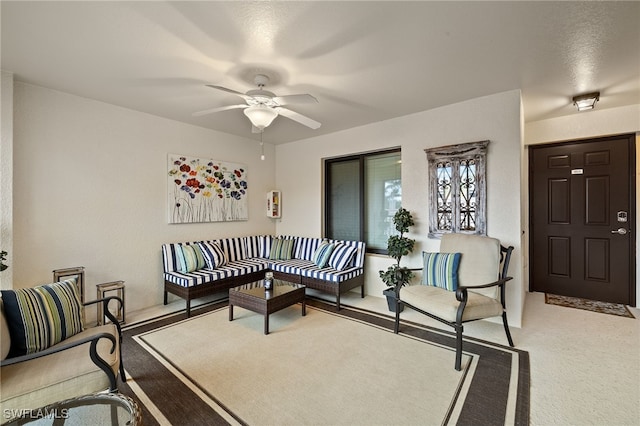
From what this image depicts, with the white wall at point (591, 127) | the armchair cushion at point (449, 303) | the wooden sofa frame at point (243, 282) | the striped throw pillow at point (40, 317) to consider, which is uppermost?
the white wall at point (591, 127)

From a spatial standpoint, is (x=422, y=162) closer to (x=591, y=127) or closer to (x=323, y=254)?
(x=323, y=254)

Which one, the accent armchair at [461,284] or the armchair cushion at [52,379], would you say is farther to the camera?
the accent armchair at [461,284]

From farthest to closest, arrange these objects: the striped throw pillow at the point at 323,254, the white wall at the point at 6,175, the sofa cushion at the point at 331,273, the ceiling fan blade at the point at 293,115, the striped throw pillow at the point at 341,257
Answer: the striped throw pillow at the point at 323,254 < the striped throw pillow at the point at 341,257 < the sofa cushion at the point at 331,273 < the ceiling fan blade at the point at 293,115 < the white wall at the point at 6,175

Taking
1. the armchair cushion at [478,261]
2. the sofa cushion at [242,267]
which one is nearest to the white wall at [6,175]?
the sofa cushion at [242,267]

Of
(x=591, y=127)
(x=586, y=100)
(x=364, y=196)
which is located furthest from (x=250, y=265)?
(x=591, y=127)

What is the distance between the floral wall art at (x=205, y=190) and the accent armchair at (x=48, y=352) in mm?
2189

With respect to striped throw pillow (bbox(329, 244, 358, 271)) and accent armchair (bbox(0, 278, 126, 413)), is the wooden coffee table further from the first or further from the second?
accent armchair (bbox(0, 278, 126, 413))

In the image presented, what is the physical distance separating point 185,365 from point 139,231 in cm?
213

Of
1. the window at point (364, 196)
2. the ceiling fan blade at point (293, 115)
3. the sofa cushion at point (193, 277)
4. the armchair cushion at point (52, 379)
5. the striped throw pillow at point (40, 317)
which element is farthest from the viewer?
the window at point (364, 196)

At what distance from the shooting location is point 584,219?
4.00 metres

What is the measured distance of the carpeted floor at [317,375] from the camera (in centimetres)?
181

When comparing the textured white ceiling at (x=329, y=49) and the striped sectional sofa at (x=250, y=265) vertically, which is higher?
the textured white ceiling at (x=329, y=49)

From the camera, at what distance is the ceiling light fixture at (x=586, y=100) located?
3173 millimetres

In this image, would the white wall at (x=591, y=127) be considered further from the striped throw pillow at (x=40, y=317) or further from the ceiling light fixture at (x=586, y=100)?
the striped throw pillow at (x=40, y=317)
